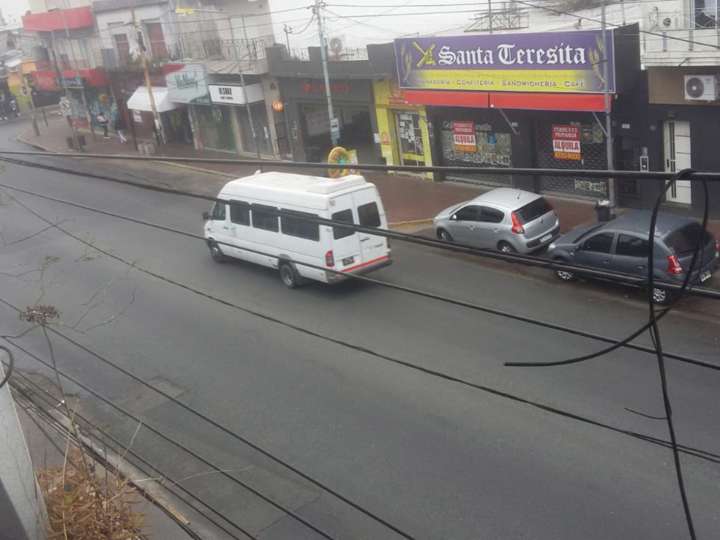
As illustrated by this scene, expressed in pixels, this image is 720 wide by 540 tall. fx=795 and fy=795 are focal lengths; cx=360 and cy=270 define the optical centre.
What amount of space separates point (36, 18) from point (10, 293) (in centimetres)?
3249

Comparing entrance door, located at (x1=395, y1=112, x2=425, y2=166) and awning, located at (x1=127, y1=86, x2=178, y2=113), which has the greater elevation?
awning, located at (x1=127, y1=86, x2=178, y2=113)

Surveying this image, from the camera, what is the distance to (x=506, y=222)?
55.2 feet

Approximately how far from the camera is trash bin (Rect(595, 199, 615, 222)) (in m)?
17.7

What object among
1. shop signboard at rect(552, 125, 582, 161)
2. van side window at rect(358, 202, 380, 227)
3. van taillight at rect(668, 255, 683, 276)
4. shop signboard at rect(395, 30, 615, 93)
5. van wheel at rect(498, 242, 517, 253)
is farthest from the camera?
shop signboard at rect(552, 125, 582, 161)

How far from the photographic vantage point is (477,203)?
1748 centimetres

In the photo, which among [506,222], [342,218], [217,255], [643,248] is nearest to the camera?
[643,248]

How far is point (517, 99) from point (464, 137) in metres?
3.50

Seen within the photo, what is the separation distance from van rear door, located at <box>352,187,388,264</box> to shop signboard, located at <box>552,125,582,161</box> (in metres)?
7.15

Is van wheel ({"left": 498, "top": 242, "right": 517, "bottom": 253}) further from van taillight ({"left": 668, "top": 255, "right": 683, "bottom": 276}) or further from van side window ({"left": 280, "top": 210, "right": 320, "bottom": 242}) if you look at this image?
van side window ({"left": 280, "top": 210, "right": 320, "bottom": 242})

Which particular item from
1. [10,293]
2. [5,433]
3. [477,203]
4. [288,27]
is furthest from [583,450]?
[288,27]

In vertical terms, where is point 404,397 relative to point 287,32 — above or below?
below

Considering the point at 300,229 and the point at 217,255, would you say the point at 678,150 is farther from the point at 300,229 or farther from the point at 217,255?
the point at 217,255

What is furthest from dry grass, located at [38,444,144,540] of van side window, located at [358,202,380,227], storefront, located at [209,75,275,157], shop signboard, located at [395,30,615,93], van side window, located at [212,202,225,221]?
storefront, located at [209,75,275,157]

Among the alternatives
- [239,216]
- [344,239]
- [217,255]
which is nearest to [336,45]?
[217,255]
